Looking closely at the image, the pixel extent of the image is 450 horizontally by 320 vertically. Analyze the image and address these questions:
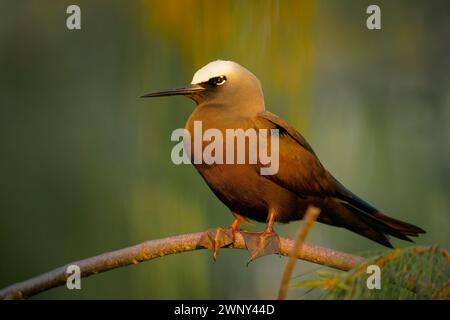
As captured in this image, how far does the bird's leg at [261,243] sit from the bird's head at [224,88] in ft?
1.78

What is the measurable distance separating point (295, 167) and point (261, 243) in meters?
0.37

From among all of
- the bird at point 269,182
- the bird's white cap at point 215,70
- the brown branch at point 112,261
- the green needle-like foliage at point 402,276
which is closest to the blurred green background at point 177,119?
the bird's white cap at point 215,70

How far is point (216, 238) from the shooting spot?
2.50 meters

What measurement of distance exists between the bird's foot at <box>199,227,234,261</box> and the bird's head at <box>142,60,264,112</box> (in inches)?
21.7

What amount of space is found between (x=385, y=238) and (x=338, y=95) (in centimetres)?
107

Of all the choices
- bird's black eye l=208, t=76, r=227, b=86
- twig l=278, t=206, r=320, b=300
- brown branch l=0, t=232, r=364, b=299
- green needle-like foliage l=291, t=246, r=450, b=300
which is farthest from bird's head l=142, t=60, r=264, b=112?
twig l=278, t=206, r=320, b=300

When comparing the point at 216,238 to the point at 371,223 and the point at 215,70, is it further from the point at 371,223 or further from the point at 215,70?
the point at 215,70

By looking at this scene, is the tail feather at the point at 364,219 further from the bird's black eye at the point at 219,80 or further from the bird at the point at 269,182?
the bird's black eye at the point at 219,80

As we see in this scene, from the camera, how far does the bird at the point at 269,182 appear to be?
8.77 feet

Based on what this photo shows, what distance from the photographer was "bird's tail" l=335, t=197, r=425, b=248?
2561 mm

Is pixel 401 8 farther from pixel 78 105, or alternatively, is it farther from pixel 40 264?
pixel 40 264

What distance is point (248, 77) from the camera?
9.52 ft

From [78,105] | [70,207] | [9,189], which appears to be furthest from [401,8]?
[9,189]

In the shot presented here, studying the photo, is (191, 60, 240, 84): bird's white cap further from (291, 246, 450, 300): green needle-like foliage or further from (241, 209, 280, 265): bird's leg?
(291, 246, 450, 300): green needle-like foliage
